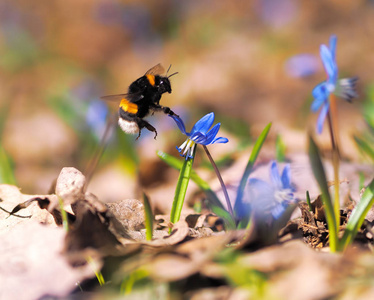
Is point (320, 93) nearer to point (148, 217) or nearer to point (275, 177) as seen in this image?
point (275, 177)

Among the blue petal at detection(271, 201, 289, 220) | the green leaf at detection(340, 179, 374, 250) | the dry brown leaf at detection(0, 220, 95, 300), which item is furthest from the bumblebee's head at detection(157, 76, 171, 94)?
the green leaf at detection(340, 179, 374, 250)

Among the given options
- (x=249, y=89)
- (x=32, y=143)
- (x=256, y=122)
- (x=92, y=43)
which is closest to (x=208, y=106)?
(x=256, y=122)

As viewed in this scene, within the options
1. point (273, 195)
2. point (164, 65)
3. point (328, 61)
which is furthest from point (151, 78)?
point (164, 65)

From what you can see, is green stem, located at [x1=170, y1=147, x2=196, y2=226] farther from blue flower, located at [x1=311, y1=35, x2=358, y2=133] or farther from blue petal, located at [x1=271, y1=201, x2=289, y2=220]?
blue flower, located at [x1=311, y1=35, x2=358, y2=133]

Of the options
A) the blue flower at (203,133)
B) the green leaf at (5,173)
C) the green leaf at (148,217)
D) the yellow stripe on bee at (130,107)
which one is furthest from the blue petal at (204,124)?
the green leaf at (5,173)

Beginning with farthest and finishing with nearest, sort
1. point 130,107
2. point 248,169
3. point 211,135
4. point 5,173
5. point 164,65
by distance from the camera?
point 164,65 < point 5,173 < point 130,107 < point 248,169 < point 211,135

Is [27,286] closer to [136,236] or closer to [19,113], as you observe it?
[136,236]
